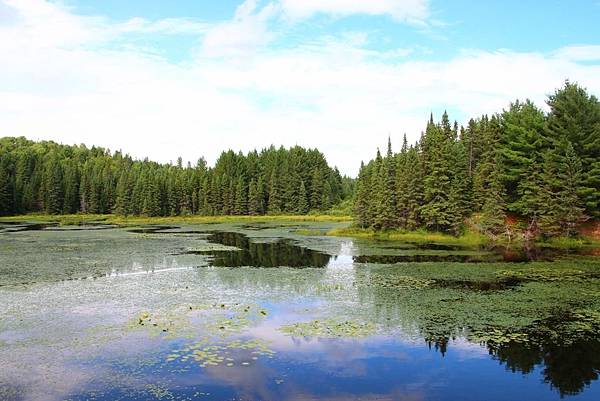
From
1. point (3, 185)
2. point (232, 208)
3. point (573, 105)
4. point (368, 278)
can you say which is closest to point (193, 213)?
point (232, 208)

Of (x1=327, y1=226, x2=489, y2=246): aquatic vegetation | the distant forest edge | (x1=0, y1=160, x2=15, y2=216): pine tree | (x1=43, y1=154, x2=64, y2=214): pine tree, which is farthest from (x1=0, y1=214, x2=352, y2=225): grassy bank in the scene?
(x1=327, y1=226, x2=489, y2=246): aquatic vegetation

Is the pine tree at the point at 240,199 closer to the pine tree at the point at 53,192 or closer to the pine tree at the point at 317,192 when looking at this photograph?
the pine tree at the point at 317,192

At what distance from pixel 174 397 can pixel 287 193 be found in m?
131

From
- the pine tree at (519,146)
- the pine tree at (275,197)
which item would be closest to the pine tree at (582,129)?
the pine tree at (519,146)

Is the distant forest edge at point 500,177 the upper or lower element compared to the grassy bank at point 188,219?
upper

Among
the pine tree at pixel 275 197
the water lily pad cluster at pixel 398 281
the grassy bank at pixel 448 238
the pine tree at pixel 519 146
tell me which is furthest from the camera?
the pine tree at pixel 275 197

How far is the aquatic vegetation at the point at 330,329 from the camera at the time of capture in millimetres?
20266

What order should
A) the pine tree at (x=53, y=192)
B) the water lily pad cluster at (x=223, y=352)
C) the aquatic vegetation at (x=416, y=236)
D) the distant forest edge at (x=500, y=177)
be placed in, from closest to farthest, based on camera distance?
the water lily pad cluster at (x=223, y=352) < the distant forest edge at (x=500, y=177) < the aquatic vegetation at (x=416, y=236) < the pine tree at (x=53, y=192)

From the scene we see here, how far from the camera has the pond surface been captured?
14.9 m

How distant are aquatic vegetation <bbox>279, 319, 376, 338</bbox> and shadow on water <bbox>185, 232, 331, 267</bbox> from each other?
61.2 feet

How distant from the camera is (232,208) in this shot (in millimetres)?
136875

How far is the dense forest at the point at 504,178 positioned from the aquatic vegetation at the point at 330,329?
141ft

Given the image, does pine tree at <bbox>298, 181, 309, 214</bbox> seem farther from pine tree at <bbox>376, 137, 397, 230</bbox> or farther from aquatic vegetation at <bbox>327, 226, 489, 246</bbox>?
pine tree at <bbox>376, 137, 397, 230</bbox>

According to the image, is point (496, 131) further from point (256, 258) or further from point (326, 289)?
point (326, 289)
